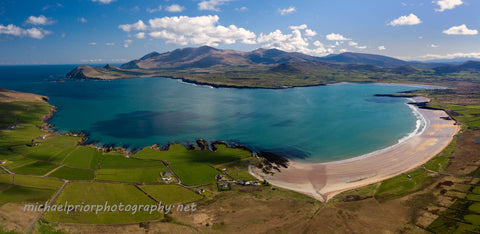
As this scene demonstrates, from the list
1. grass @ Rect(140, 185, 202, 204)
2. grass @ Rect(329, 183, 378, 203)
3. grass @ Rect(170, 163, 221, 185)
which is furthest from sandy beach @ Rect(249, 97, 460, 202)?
grass @ Rect(140, 185, 202, 204)

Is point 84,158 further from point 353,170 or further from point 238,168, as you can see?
point 353,170

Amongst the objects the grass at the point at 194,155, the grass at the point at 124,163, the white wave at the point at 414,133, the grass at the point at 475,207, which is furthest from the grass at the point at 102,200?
the grass at the point at 475,207

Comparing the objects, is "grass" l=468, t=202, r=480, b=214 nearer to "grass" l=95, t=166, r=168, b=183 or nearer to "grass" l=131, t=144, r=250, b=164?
"grass" l=131, t=144, r=250, b=164

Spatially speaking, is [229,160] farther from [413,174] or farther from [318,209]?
[413,174]

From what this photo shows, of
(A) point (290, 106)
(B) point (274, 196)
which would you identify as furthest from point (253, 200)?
(A) point (290, 106)

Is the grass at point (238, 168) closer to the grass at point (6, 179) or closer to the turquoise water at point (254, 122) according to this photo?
the turquoise water at point (254, 122)

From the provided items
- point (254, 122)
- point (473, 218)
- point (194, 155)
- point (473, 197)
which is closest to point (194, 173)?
point (194, 155)
